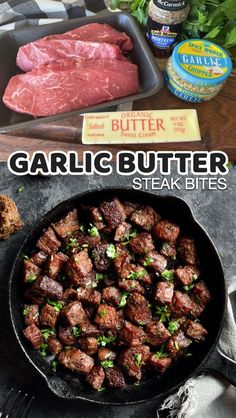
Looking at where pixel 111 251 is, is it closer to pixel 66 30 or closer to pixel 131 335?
pixel 131 335

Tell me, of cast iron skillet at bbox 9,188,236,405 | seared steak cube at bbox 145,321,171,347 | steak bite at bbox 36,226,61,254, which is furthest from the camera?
steak bite at bbox 36,226,61,254

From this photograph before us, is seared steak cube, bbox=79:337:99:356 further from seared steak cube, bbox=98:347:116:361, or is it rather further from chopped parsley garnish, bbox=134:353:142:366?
chopped parsley garnish, bbox=134:353:142:366

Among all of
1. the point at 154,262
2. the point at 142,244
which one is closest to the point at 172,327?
the point at 154,262

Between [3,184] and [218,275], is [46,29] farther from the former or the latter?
[218,275]

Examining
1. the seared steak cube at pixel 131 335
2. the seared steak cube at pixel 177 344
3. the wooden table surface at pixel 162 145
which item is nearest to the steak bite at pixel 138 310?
the seared steak cube at pixel 131 335

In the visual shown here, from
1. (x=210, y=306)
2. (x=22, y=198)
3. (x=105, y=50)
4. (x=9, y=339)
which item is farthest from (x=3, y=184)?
(x=210, y=306)

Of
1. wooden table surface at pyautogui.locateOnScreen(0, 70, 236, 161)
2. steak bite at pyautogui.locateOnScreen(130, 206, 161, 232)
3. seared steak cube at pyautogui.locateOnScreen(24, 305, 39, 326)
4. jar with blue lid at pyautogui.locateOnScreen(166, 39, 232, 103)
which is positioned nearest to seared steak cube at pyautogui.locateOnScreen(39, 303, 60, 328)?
seared steak cube at pyautogui.locateOnScreen(24, 305, 39, 326)
